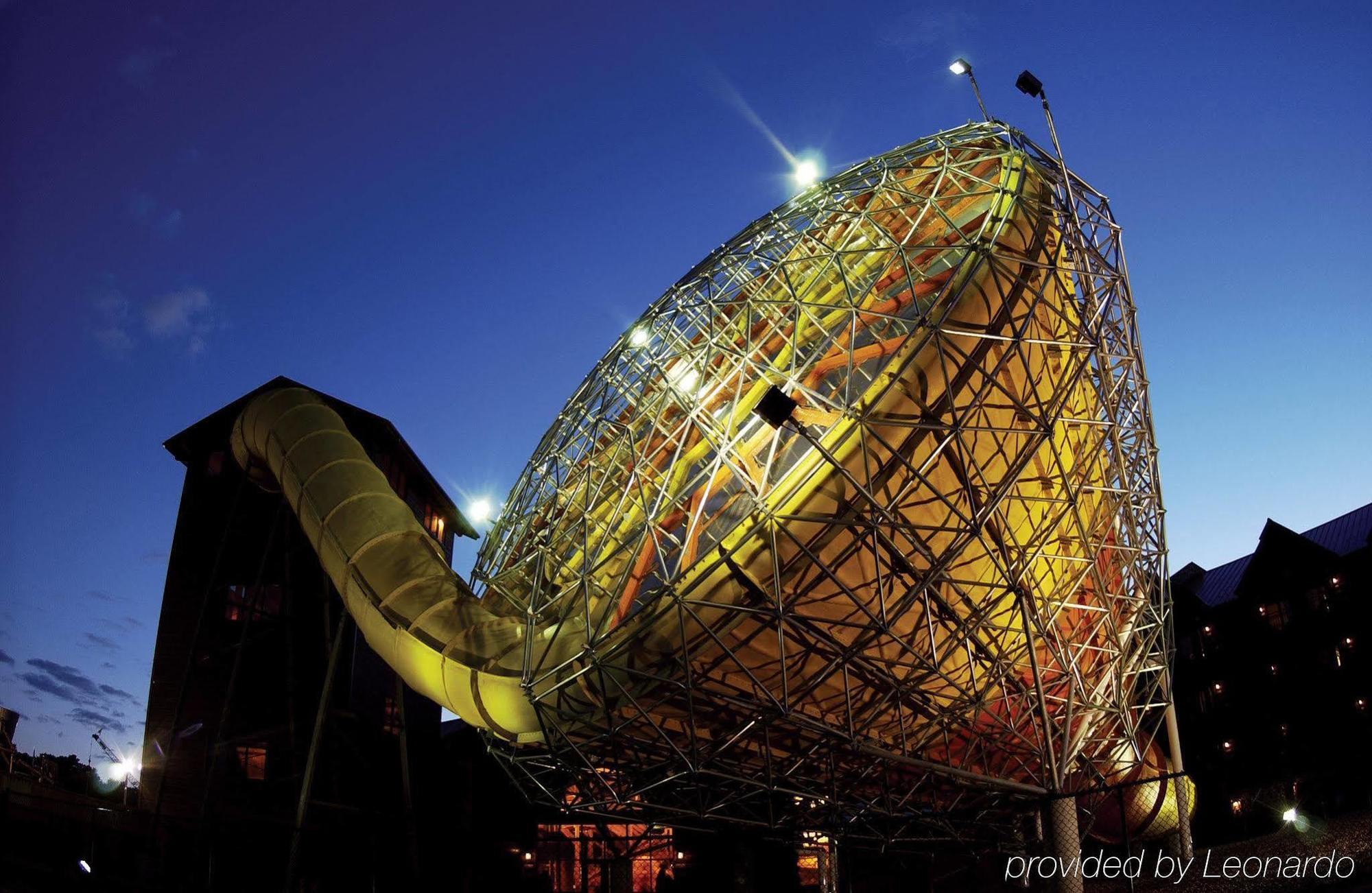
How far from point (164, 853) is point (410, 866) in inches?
269

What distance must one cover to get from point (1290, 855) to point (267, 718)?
26967 millimetres

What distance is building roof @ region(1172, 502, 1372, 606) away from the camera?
4200 centimetres

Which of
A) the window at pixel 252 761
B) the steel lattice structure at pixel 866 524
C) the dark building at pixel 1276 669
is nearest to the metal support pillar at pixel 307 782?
the steel lattice structure at pixel 866 524

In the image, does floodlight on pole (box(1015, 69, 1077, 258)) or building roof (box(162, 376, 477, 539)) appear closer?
floodlight on pole (box(1015, 69, 1077, 258))

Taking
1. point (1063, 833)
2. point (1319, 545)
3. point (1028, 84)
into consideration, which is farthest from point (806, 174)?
point (1319, 545)

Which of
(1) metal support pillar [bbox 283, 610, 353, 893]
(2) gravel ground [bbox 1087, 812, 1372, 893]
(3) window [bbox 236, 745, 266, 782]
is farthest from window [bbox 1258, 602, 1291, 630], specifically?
(3) window [bbox 236, 745, 266, 782]

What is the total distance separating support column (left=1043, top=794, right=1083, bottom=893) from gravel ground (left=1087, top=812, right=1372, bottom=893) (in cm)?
96

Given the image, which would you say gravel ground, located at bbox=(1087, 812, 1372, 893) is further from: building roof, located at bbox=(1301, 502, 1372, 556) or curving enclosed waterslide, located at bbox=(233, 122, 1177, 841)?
building roof, located at bbox=(1301, 502, 1372, 556)

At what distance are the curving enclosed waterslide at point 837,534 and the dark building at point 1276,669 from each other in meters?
24.9

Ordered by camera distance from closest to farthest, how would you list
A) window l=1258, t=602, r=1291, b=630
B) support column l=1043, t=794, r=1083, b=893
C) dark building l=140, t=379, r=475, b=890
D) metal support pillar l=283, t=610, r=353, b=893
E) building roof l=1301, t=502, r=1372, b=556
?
1. support column l=1043, t=794, r=1083, b=893
2. metal support pillar l=283, t=610, r=353, b=893
3. dark building l=140, t=379, r=475, b=890
4. building roof l=1301, t=502, r=1372, b=556
5. window l=1258, t=602, r=1291, b=630

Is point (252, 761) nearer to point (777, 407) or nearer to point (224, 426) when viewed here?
point (224, 426)

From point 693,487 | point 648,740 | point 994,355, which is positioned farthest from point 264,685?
point 994,355

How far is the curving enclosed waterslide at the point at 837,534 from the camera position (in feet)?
46.6

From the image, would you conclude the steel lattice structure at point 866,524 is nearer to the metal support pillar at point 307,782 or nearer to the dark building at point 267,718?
the metal support pillar at point 307,782
